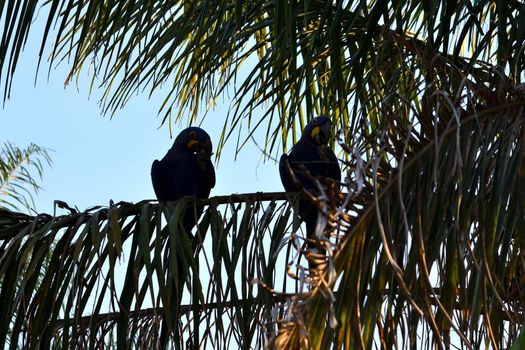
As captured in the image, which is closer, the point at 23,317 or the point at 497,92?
the point at 497,92

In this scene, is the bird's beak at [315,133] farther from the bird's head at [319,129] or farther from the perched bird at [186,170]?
the perched bird at [186,170]

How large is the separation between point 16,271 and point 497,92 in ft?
3.00

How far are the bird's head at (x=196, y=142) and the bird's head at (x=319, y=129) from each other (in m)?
0.50

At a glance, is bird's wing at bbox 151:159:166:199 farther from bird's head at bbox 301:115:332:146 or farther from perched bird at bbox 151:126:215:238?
bird's head at bbox 301:115:332:146

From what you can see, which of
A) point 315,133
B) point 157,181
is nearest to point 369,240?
point 315,133

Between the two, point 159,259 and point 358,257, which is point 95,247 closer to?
point 159,259

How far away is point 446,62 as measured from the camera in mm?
1764

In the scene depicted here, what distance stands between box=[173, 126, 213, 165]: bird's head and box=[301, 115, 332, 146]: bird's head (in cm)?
50

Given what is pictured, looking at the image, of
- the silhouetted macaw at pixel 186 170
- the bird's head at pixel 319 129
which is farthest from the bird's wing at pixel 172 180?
the bird's head at pixel 319 129

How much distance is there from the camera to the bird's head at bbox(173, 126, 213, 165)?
314 cm

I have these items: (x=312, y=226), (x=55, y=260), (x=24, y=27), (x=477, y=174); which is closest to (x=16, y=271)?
(x=55, y=260)

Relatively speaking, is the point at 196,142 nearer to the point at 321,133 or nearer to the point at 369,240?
the point at 321,133

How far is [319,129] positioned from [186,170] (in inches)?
24.8

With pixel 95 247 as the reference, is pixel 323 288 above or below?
below
